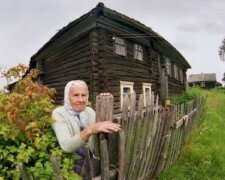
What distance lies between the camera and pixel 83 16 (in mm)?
14602

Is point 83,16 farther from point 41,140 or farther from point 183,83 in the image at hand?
point 183,83

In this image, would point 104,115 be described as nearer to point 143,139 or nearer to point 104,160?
point 104,160

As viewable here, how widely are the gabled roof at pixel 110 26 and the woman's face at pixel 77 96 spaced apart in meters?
10.4

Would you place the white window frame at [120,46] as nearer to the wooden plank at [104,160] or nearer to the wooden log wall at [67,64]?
the wooden log wall at [67,64]

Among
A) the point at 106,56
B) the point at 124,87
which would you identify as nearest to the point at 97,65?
the point at 106,56

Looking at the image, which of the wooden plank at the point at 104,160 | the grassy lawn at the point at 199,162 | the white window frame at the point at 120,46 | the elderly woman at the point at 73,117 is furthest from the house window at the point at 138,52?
the wooden plank at the point at 104,160

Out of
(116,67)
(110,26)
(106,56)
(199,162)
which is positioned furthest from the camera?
(116,67)

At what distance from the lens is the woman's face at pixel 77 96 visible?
3.63 meters

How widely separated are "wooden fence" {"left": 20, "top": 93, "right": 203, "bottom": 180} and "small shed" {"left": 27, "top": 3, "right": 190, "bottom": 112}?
6897 mm

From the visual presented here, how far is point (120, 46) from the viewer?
16.7 metres

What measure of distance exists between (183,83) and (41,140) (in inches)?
1236

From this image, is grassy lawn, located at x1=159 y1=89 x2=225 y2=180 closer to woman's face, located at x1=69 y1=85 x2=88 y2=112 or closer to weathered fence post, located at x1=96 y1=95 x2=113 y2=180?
weathered fence post, located at x1=96 y1=95 x2=113 y2=180

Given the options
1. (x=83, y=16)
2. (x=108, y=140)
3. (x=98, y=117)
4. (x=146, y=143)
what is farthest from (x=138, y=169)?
(x=83, y=16)

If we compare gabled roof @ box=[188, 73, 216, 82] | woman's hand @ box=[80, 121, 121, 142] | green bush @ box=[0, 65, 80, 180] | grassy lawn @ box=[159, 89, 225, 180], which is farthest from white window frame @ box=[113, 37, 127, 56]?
gabled roof @ box=[188, 73, 216, 82]
